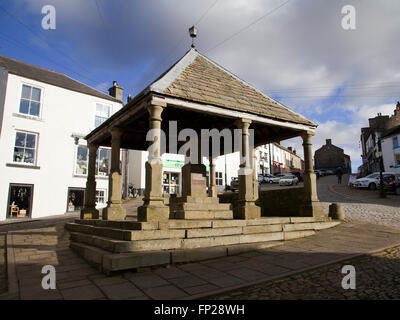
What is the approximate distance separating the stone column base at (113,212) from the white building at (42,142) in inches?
403

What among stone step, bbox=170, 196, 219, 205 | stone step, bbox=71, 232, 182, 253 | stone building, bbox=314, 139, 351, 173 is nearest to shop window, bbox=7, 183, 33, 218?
stone step, bbox=170, 196, 219, 205

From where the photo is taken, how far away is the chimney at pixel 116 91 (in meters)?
22.9

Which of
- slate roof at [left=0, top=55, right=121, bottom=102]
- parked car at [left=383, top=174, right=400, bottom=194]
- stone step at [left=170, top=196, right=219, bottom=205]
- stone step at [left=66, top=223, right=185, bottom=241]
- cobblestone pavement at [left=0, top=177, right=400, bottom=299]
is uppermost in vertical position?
slate roof at [left=0, top=55, right=121, bottom=102]

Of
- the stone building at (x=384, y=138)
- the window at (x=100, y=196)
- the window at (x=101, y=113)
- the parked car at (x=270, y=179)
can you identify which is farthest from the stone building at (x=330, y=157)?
the window at (x=100, y=196)

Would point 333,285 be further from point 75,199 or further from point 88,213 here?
point 75,199

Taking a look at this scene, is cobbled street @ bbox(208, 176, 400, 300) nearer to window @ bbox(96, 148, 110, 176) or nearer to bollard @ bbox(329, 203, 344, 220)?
bollard @ bbox(329, 203, 344, 220)

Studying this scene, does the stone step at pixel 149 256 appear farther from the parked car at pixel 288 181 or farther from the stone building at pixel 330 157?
the stone building at pixel 330 157

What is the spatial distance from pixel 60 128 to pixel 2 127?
10.6 feet

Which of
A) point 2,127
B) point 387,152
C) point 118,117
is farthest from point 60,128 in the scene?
→ point 387,152

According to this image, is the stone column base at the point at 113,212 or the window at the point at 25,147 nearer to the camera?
the stone column base at the point at 113,212

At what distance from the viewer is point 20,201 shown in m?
16.3

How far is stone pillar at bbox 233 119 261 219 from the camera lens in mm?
7566

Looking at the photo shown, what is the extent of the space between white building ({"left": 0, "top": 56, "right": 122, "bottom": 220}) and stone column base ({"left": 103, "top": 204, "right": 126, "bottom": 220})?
1023 cm
